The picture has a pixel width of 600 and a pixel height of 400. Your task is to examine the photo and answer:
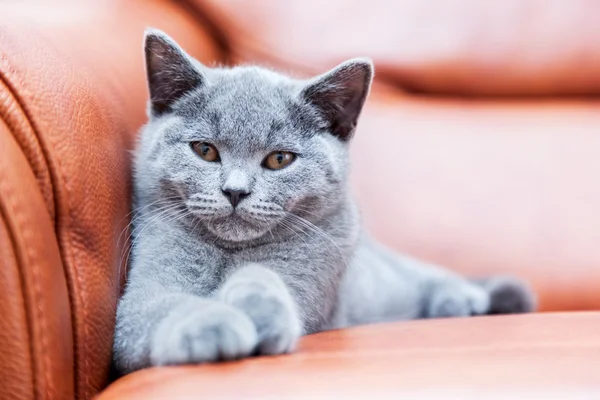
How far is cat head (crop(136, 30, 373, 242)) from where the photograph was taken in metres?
1.04

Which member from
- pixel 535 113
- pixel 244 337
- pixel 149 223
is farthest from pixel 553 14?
pixel 244 337

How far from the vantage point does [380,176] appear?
1.66m

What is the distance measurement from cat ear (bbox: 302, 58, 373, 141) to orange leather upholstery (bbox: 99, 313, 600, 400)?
0.40m

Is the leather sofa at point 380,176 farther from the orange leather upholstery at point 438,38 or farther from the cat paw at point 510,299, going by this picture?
the cat paw at point 510,299

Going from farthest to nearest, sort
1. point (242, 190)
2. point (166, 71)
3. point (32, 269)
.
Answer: point (166, 71) → point (242, 190) → point (32, 269)

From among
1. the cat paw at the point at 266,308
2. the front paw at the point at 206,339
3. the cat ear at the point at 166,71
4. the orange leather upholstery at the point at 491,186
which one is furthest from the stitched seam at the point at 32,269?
the orange leather upholstery at the point at 491,186

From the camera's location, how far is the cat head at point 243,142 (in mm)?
1039

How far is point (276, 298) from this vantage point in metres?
0.90

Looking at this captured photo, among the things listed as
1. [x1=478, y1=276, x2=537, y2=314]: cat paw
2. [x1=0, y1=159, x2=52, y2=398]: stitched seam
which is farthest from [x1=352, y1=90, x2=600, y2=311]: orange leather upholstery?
[x1=0, y1=159, x2=52, y2=398]: stitched seam

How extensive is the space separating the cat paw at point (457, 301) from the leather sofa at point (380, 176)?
21cm

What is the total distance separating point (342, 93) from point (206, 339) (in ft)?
1.72

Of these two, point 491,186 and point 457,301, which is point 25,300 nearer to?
point 457,301

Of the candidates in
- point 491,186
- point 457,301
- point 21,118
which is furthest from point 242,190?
point 491,186

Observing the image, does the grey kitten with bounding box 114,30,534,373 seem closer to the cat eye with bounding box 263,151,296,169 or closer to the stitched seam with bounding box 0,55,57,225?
the cat eye with bounding box 263,151,296,169
